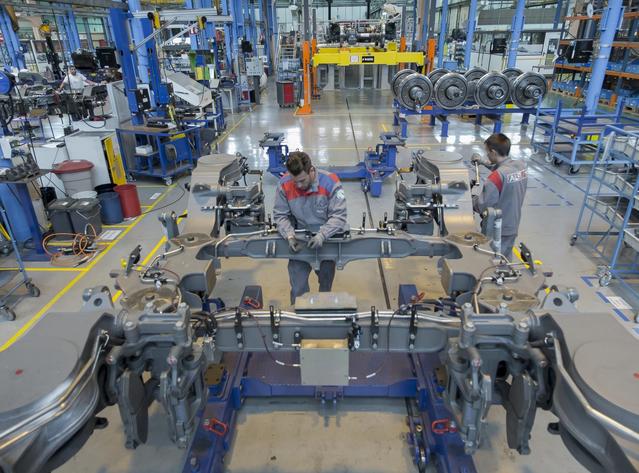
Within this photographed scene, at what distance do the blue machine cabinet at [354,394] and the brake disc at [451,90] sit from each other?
850cm

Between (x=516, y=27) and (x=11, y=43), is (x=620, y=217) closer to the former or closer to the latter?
(x=516, y=27)

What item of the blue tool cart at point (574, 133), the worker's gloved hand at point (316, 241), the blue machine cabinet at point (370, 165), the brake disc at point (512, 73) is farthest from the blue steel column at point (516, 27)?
the worker's gloved hand at point (316, 241)

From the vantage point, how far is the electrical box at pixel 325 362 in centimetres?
220

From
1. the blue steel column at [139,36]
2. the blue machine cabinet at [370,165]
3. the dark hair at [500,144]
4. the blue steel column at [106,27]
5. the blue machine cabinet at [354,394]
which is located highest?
the blue steel column at [106,27]

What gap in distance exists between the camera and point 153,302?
2.47 meters

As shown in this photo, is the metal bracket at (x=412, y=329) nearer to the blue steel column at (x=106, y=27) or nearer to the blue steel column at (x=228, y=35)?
the blue steel column at (x=228, y=35)

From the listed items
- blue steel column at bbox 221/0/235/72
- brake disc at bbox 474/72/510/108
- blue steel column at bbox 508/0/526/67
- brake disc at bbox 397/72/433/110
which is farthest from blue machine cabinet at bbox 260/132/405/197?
blue steel column at bbox 221/0/235/72

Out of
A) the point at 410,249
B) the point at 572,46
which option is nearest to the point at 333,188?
the point at 410,249

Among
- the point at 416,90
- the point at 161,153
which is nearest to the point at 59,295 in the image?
the point at 161,153

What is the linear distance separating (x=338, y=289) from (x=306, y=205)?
1534 millimetres

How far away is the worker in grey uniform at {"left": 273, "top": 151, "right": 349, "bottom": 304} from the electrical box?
1246 mm

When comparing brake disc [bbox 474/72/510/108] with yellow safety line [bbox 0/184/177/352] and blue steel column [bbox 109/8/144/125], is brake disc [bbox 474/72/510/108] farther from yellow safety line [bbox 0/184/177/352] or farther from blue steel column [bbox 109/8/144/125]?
yellow safety line [bbox 0/184/177/352]

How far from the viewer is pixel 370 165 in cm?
791

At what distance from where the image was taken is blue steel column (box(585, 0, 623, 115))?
7881 millimetres
